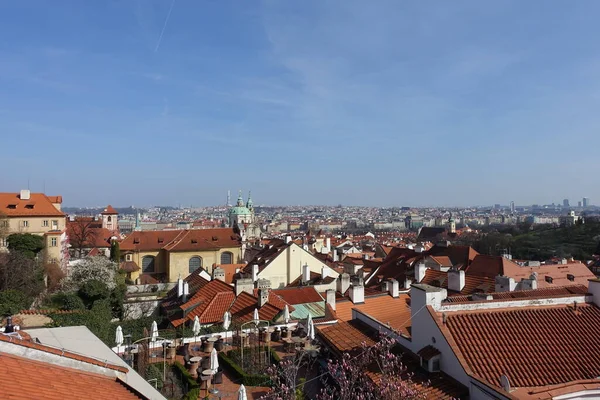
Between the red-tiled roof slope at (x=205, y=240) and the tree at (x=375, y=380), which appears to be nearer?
the tree at (x=375, y=380)

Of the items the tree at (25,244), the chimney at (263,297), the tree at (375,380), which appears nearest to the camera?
the tree at (375,380)

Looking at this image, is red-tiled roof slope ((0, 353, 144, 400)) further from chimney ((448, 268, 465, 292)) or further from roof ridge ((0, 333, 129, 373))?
chimney ((448, 268, 465, 292))

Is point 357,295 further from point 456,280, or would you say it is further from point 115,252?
point 115,252

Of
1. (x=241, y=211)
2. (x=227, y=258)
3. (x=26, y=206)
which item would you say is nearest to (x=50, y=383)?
(x=26, y=206)

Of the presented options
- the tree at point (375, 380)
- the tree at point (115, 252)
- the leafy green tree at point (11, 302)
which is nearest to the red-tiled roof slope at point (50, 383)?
the tree at point (375, 380)

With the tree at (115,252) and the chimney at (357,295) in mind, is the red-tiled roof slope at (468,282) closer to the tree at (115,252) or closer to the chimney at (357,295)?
the chimney at (357,295)

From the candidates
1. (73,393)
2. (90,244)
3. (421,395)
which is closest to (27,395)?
(73,393)
